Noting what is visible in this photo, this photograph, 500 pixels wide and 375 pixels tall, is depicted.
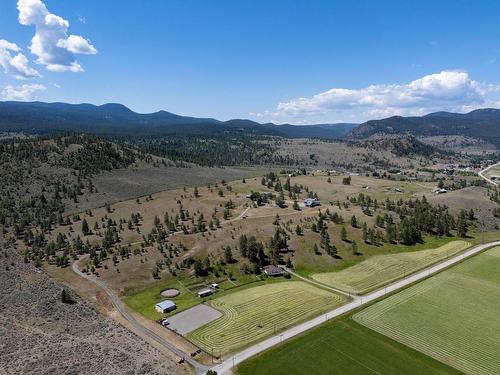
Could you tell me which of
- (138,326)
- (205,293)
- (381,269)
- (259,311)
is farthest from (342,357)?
(381,269)

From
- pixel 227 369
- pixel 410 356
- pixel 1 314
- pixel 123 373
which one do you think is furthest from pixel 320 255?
pixel 1 314

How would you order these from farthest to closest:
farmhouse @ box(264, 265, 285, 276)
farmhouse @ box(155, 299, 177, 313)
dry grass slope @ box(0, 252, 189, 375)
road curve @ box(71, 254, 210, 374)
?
farmhouse @ box(264, 265, 285, 276) → farmhouse @ box(155, 299, 177, 313) → road curve @ box(71, 254, 210, 374) → dry grass slope @ box(0, 252, 189, 375)

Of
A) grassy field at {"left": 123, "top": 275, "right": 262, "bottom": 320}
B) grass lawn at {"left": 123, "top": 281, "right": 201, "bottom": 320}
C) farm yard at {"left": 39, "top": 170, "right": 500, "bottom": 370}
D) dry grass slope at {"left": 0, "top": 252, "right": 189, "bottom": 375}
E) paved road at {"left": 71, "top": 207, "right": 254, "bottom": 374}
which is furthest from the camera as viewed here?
grassy field at {"left": 123, "top": 275, "right": 262, "bottom": 320}

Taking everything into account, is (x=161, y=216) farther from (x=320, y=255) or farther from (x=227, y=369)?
(x=227, y=369)

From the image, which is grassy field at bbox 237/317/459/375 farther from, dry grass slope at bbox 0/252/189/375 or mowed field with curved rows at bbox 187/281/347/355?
dry grass slope at bbox 0/252/189/375

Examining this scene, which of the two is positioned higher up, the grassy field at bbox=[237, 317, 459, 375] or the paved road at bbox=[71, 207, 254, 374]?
the grassy field at bbox=[237, 317, 459, 375]

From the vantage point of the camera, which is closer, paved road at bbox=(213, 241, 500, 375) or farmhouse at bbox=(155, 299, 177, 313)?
paved road at bbox=(213, 241, 500, 375)

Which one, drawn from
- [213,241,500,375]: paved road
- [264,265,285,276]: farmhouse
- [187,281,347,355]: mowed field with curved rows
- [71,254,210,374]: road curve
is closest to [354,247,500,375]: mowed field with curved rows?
[213,241,500,375]: paved road

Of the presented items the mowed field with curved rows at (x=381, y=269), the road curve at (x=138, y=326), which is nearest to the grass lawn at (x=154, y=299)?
the road curve at (x=138, y=326)
